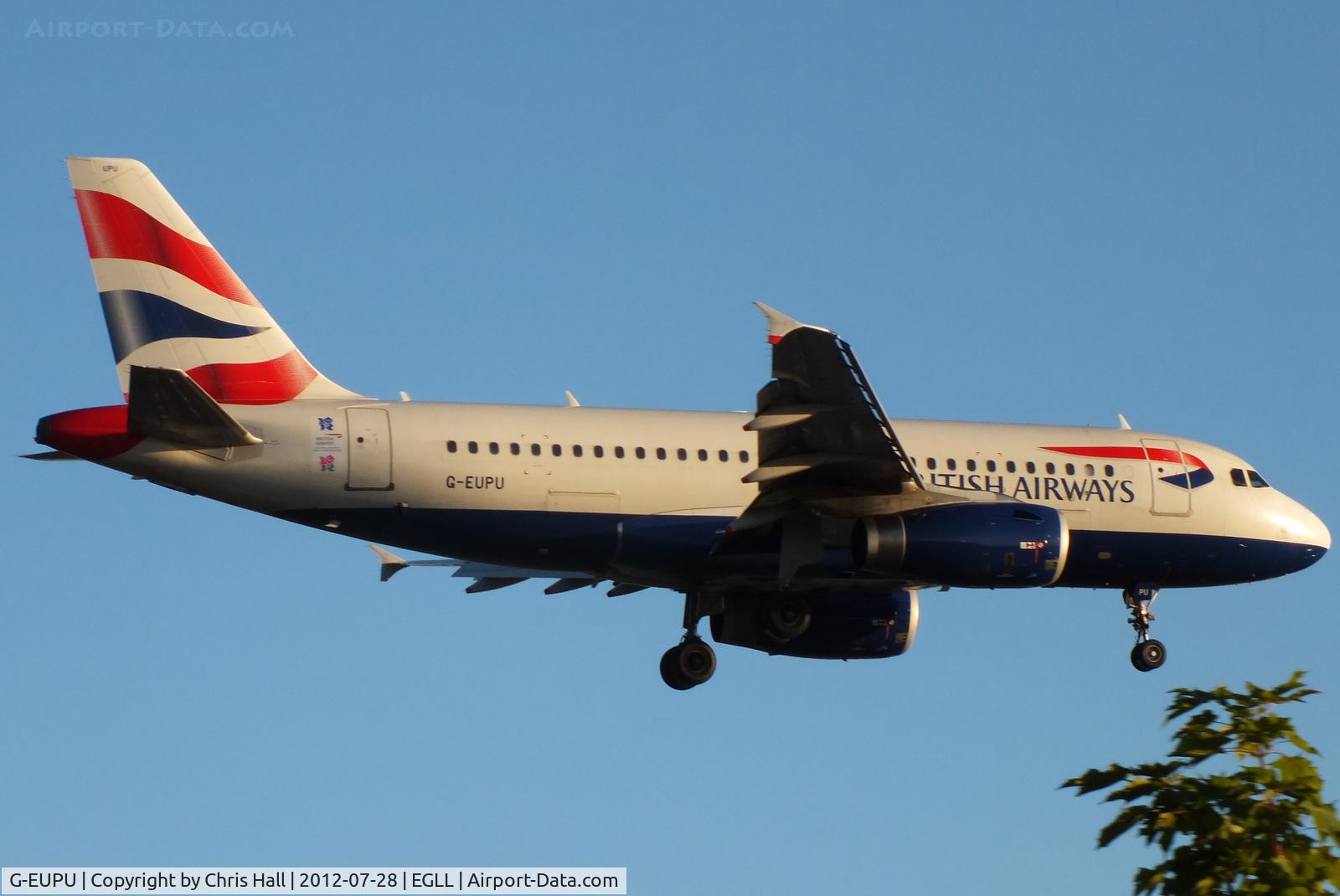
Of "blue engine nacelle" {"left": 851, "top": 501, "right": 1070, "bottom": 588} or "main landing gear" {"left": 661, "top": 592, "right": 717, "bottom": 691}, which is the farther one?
"main landing gear" {"left": 661, "top": 592, "right": 717, "bottom": 691}

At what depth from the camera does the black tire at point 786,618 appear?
101ft

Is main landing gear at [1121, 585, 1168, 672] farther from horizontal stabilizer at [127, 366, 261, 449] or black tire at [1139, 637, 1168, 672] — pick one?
horizontal stabilizer at [127, 366, 261, 449]

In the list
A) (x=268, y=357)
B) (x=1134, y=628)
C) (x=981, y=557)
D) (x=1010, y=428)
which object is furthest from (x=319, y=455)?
(x=1134, y=628)

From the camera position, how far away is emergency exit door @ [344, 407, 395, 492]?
87.5 feet

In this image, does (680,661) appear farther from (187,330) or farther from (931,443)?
(187,330)

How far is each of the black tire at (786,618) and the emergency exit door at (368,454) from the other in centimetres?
775

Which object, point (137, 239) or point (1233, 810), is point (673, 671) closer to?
point (137, 239)

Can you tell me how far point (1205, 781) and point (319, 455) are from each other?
18728 mm

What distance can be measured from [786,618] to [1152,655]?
22.6 feet

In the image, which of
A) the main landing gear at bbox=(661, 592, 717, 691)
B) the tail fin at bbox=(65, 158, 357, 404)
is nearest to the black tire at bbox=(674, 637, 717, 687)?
the main landing gear at bbox=(661, 592, 717, 691)

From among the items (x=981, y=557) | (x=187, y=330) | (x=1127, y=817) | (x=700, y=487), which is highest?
(x=187, y=330)

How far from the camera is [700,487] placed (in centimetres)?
2838

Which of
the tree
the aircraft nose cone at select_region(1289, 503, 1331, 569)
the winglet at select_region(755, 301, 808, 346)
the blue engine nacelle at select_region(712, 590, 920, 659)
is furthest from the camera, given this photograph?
the aircraft nose cone at select_region(1289, 503, 1331, 569)

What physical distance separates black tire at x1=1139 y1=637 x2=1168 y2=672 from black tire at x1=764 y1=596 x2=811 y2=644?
6329 mm
